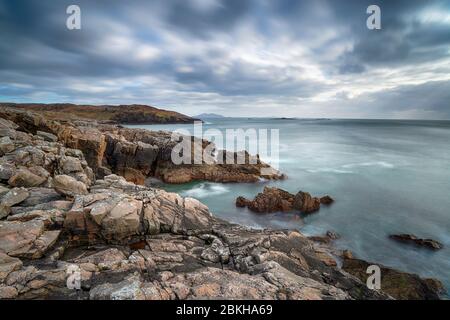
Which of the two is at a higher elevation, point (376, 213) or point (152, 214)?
point (152, 214)

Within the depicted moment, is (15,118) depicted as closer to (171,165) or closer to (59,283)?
(171,165)

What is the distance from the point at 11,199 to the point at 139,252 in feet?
17.3

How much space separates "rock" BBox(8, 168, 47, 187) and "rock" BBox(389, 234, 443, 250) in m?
20.8

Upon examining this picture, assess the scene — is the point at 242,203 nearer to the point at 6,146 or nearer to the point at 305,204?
the point at 305,204

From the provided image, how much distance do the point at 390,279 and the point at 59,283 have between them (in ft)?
44.1

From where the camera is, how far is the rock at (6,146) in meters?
14.1

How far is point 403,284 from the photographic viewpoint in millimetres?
12078

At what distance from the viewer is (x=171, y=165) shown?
32594 millimetres

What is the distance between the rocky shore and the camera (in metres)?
6.93

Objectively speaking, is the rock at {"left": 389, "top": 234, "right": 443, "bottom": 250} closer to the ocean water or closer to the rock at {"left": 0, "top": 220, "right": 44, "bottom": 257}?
the ocean water

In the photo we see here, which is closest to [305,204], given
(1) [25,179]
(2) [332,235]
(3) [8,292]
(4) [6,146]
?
(2) [332,235]

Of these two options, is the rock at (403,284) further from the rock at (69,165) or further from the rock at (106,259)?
the rock at (69,165)

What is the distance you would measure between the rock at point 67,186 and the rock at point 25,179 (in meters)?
1.59
